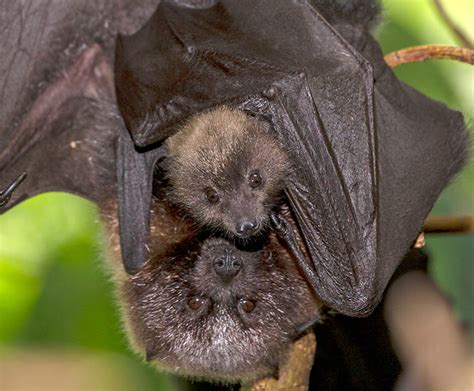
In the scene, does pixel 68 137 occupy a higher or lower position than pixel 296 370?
higher

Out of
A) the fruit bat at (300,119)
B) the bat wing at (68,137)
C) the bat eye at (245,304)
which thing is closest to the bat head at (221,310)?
the bat eye at (245,304)

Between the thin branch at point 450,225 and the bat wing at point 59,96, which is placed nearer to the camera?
the thin branch at point 450,225

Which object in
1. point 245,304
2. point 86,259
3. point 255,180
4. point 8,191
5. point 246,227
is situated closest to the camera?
point 246,227

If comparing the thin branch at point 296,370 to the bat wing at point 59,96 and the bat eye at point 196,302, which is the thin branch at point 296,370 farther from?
the bat wing at point 59,96

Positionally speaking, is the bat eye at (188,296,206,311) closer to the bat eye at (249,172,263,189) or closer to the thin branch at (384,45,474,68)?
the bat eye at (249,172,263,189)

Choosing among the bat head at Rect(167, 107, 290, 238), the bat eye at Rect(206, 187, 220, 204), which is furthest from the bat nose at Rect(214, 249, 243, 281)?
the bat eye at Rect(206, 187, 220, 204)

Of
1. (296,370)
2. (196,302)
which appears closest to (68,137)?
(196,302)

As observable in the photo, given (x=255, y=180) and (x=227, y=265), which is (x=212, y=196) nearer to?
(x=255, y=180)
